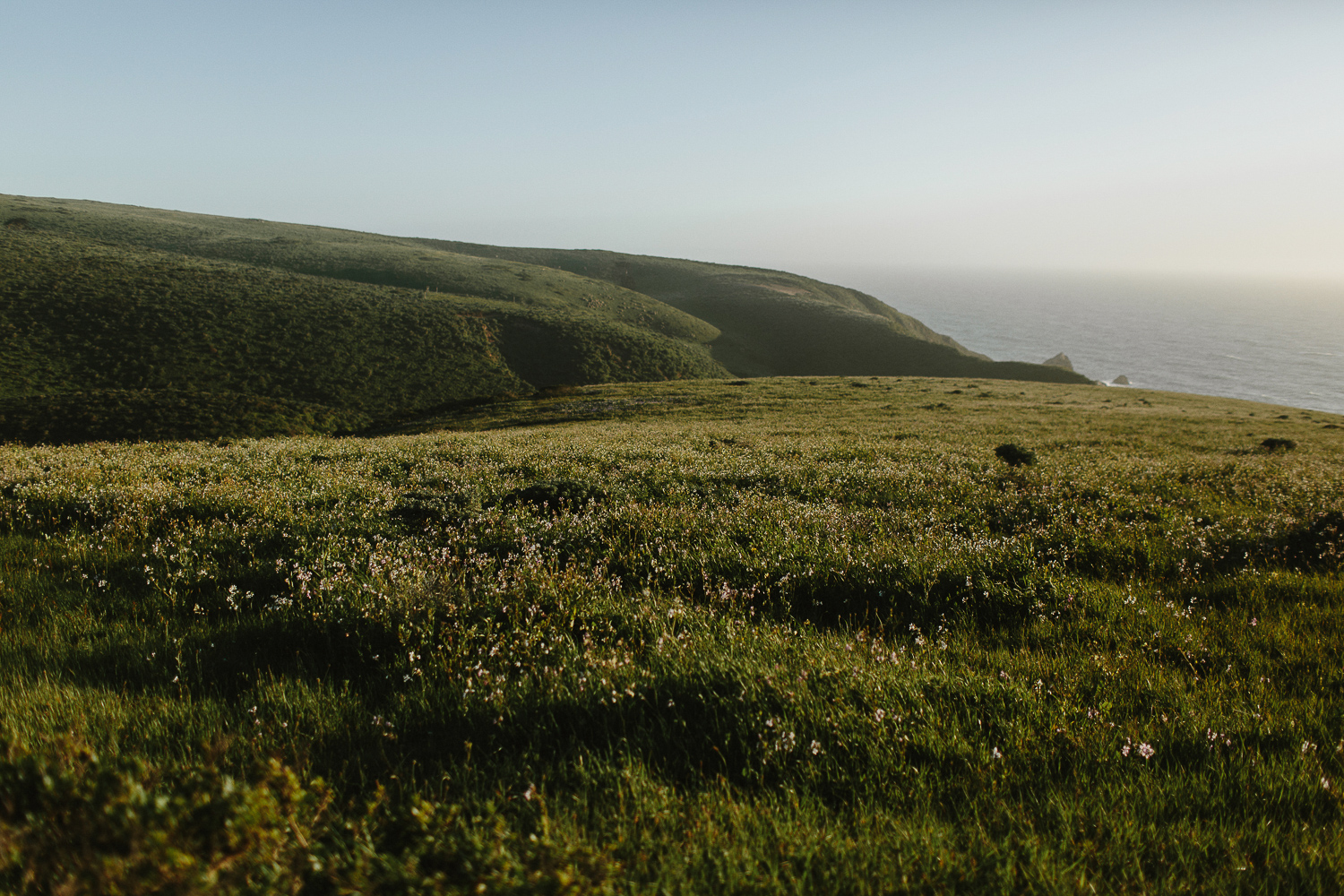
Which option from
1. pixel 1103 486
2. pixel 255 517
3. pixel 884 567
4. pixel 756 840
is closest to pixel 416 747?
pixel 756 840

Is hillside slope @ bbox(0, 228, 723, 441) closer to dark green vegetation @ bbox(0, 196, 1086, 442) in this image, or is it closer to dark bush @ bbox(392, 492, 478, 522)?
dark green vegetation @ bbox(0, 196, 1086, 442)

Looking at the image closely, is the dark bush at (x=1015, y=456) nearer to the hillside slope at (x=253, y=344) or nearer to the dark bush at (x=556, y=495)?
the dark bush at (x=556, y=495)

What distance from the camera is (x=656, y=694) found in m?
3.82

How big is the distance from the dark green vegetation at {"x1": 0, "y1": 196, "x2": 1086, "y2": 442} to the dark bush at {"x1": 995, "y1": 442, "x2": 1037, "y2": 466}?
46732 millimetres

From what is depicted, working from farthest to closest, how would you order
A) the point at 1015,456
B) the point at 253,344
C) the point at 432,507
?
1. the point at 253,344
2. the point at 1015,456
3. the point at 432,507

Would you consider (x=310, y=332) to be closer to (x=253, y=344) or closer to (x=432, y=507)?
(x=253, y=344)

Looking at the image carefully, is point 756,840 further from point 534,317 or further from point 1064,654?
point 534,317

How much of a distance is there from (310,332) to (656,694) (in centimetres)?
7813

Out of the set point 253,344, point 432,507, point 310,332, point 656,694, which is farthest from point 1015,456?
point 310,332

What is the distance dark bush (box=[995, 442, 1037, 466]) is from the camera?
15.9m

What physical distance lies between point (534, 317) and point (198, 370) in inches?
1710

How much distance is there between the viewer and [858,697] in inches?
153

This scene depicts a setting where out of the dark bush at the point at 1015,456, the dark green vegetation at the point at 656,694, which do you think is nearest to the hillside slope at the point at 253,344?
the dark green vegetation at the point at 656,694

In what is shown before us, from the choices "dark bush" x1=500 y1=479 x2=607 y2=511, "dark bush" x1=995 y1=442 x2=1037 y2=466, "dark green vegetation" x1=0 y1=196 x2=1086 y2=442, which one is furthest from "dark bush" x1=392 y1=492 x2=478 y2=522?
"dark green vegetation" x1=0 y1=196 x2=1086 y2=442
